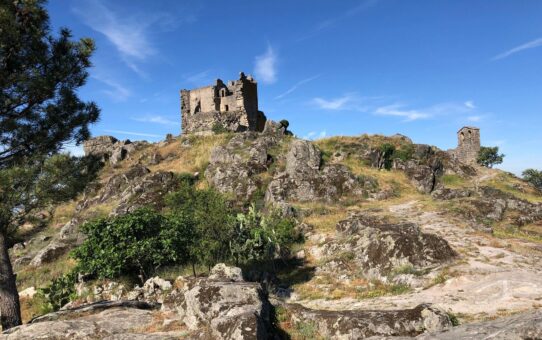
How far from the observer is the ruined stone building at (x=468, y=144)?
52344 millimetres

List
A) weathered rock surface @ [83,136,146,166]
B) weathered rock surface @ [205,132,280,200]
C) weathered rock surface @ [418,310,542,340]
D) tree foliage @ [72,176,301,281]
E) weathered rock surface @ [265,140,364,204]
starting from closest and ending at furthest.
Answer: weathered rock surface @ [418,310,542,340] < tree foliage @ [72,176,301,281] < weathered rock surface @ [265,140,364,204] < weathered rock surface @ [205,132,280,200] < weathered rock surface @ [83,136,146,166]

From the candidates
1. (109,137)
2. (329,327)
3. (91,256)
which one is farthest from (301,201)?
(109,137)

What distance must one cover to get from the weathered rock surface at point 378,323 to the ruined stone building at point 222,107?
3910cm

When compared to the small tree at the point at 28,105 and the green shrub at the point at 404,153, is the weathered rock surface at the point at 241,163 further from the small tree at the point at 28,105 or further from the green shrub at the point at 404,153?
the small tree at the point at 28,105

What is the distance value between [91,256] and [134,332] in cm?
958

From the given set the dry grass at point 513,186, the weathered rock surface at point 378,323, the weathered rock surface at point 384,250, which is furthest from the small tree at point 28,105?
the dry grass at point 513,186

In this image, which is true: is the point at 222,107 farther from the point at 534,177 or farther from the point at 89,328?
the point at 534,177

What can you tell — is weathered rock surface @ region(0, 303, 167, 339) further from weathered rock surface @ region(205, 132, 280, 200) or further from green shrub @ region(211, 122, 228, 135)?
green shrub @ region(211, 122, 228, 135)

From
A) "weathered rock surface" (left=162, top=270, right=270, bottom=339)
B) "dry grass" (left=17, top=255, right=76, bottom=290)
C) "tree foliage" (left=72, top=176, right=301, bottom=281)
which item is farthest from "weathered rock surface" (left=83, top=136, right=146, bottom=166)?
"weathered rock surface" (left=162, top=270, right=270, bottom=339)

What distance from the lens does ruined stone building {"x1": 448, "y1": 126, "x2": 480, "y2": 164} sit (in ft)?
172

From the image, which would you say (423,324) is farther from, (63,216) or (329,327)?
(63,216)

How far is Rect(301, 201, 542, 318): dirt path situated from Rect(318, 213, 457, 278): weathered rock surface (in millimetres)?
1214

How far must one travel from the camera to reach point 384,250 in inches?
734

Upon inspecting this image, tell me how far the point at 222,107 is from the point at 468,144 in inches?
1353
